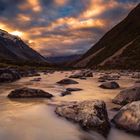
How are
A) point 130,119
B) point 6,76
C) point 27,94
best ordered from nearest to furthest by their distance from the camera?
point 130,119
point 27,94
point 6,76

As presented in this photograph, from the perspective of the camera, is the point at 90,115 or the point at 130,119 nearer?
the point at 130,119

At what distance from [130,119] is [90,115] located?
62.2 inches

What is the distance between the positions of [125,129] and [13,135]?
4.30 meters

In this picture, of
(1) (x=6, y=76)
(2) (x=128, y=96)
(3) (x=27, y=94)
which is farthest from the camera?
(1) (x=6, y=76)

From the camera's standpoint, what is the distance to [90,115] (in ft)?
38.7

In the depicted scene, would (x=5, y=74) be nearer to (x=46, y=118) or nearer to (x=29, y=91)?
(x=29, y=91)

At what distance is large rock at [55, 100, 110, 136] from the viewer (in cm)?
1137

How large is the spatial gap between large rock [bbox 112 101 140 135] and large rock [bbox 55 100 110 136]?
0.53 m

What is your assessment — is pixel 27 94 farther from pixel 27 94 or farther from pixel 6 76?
pixel 6 76

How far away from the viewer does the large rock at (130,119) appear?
1120 centimetres

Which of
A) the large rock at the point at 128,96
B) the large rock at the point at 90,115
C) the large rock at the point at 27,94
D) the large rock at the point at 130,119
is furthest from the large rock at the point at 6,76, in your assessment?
the large rock at the point at 130,119

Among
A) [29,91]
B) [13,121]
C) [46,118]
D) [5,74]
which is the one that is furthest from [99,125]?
[5,74]

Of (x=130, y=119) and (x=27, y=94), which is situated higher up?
(x=27, y=94)

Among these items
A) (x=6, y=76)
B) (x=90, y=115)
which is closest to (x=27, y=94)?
(x=90, y=115)
